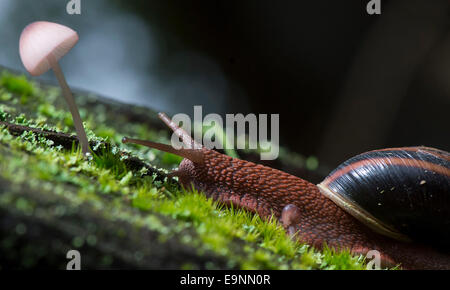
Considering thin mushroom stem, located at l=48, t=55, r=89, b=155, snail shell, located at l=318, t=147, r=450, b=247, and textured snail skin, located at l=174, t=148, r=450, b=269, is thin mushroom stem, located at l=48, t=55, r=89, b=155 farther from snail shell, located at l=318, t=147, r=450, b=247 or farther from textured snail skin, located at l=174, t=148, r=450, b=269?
snail shell, located at l=318, t=147, r=450, b=247

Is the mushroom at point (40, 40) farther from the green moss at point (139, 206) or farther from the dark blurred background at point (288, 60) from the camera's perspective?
the dark blurred background at point (288, 60)

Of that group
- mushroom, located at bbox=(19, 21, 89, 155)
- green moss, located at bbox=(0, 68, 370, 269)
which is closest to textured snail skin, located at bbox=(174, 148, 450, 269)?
green moss, located at bbox=(0, 68, 370, 269)

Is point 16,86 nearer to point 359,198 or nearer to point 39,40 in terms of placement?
point 39,40

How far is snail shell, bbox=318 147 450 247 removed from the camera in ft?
8.62

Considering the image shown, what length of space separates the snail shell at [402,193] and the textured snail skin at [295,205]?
0.28ft

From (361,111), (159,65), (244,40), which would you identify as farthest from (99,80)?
(361,111)

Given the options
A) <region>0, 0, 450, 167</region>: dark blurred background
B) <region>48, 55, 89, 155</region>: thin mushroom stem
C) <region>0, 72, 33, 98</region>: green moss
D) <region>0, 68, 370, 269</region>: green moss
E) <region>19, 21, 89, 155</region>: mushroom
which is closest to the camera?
<region>0, 68, 370, 269</region>: green moss

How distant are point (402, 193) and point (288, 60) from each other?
4517mm

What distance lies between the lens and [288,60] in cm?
678

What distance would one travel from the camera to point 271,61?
6875 mm

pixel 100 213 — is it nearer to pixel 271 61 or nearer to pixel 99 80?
pixel 271 61

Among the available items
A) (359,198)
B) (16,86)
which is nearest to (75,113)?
(359,198)

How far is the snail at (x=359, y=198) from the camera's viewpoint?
8.68ft

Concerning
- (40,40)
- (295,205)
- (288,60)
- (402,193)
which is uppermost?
(288,60)
